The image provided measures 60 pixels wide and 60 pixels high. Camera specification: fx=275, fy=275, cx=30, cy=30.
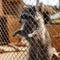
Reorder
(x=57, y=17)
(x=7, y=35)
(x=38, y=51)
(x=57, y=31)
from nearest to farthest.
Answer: (x=38, y=51) < (x=57, y=31) < (x=57, y=17) < (x=7, y=35)

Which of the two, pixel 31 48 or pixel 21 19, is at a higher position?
pixel 21 19

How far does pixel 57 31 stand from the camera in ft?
23.6

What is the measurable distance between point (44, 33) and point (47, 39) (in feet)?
0.66

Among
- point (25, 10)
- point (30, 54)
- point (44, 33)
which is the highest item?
point (25, 10)

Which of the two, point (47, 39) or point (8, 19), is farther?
point (8, 19)

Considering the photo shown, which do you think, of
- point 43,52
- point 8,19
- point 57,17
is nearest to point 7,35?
point 8,19

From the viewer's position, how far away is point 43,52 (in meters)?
6.73

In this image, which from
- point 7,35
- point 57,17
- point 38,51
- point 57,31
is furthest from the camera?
point 7,35

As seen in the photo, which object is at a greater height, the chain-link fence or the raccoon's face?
the raccoon's face

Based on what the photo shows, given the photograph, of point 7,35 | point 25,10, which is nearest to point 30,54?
point 25,10

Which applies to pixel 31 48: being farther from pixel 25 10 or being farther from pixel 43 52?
pixel 25 10

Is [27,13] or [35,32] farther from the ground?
[27,13]

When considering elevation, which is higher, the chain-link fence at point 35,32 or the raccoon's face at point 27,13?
the raccoon's face at point 27,13

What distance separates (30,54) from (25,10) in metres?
1.13
